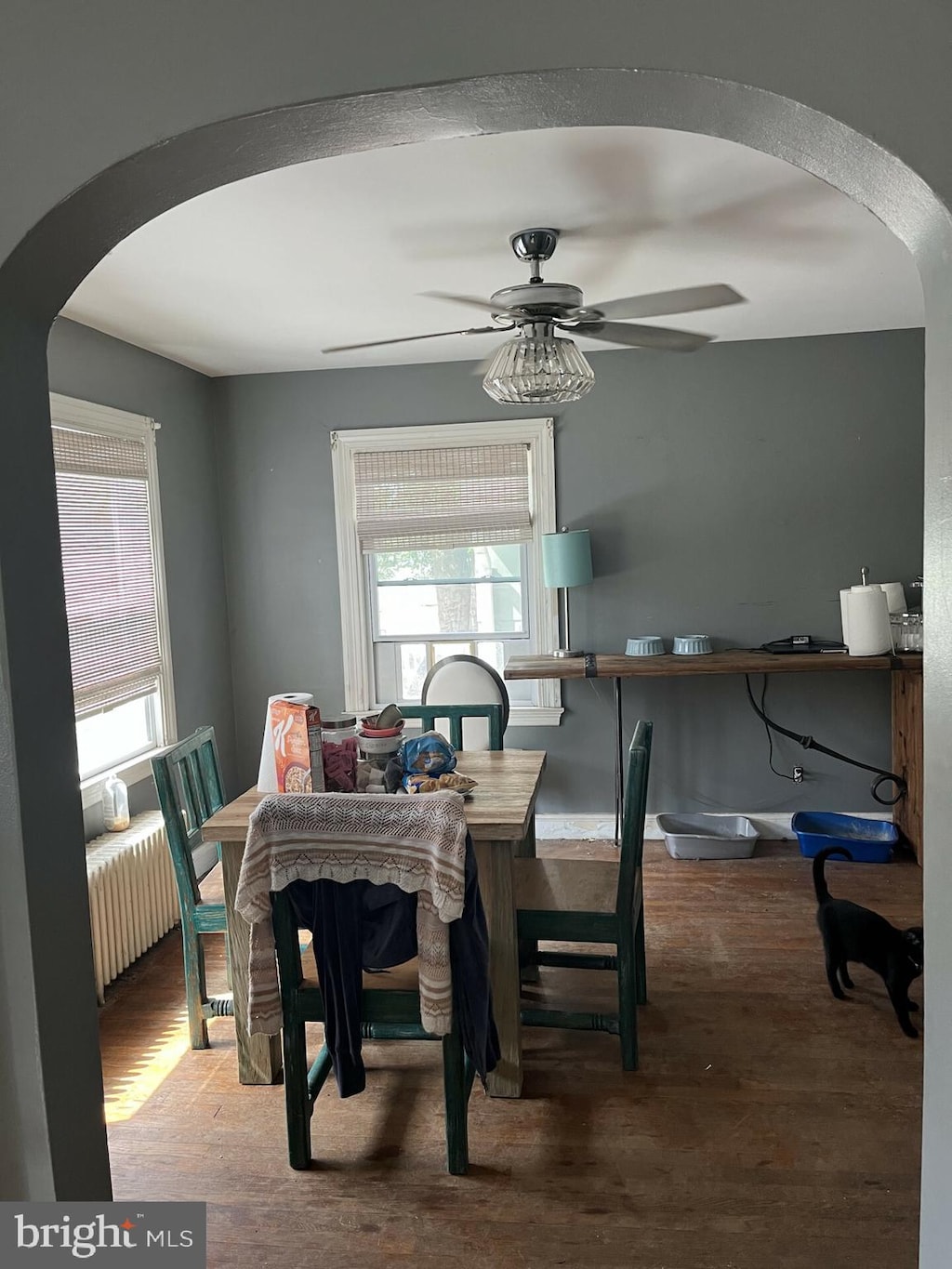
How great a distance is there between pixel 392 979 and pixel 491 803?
57cm

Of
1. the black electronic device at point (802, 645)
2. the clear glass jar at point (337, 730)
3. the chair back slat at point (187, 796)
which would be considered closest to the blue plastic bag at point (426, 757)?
the clear glass jar at point (337, 730)

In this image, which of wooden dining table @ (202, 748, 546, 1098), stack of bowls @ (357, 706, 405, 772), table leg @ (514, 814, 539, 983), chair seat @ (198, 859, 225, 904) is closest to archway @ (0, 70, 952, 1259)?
wooden dining table @ (202, 748, 546, 1098)

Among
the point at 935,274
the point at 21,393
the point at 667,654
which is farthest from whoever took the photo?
the point at 667,654

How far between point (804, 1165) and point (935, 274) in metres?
2.10

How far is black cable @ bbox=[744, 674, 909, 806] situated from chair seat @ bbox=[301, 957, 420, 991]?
2.82 metres

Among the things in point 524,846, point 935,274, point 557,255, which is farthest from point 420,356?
point 935,274

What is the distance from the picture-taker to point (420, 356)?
183 inches

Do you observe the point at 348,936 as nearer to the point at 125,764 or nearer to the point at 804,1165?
the point at 804,1165

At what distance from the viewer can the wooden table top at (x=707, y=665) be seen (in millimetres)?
4188

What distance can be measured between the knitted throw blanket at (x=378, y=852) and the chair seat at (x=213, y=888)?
2.21 meters

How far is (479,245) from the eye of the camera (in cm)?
297

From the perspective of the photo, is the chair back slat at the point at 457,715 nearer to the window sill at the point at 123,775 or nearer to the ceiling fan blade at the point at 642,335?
the window sill at the point at 123,775

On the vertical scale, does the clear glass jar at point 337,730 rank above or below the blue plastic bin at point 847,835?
above

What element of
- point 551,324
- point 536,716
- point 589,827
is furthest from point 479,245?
point 589,827
